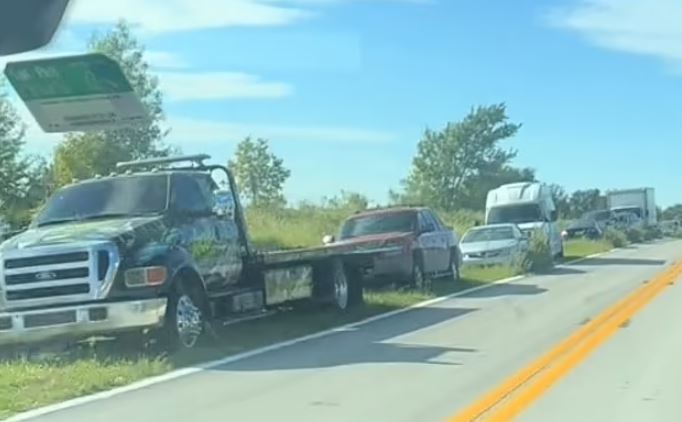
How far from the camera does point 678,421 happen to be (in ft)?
32.2

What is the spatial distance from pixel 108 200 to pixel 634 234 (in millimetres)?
53515

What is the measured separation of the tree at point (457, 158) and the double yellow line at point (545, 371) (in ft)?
227

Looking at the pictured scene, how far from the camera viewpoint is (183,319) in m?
15.2

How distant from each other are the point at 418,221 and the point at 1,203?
16.7 meters

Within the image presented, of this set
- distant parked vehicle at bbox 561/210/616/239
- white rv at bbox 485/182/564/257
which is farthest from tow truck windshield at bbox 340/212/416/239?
distant parked vehicle at bbox 561/210/616/239

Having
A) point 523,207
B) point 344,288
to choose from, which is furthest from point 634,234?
point 344,288

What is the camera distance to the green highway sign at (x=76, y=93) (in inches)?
620

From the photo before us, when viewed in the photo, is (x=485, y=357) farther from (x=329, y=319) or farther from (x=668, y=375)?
(x=329, y=319)

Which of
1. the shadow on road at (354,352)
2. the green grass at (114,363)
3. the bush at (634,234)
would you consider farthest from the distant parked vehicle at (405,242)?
the bush at (634,234)

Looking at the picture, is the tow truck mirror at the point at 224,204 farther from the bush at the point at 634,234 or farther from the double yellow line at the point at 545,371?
the bush at the point at 634,234

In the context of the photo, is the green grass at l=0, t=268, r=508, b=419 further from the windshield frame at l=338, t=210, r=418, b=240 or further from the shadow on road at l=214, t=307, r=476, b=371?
the windshield frame at l=338, t=210, r=418, b=240

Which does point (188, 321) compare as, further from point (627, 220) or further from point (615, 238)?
point (627, 220)

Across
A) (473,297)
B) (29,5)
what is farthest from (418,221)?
(29,5)

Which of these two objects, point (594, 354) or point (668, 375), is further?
point (594, 354)
